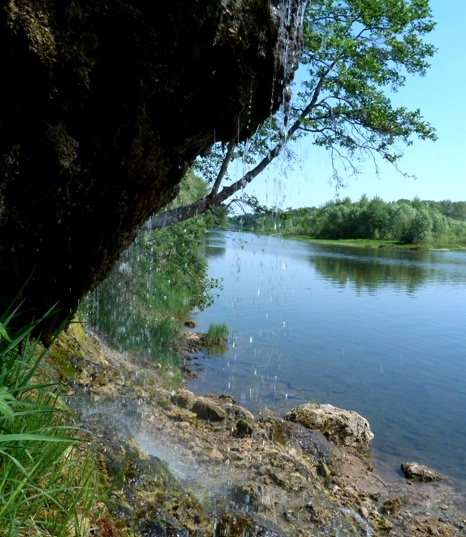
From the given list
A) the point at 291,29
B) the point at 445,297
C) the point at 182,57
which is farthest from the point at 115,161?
the point at 445,297

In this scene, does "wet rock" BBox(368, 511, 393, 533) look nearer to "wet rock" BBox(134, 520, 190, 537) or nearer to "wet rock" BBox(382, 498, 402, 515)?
"wet rock" BBox(382, 498, 402, 515)

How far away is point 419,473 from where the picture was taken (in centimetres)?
816

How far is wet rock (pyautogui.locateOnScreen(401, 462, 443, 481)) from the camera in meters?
8.14

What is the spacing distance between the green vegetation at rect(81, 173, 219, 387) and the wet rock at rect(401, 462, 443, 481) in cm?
423

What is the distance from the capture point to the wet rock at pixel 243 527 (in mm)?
4055

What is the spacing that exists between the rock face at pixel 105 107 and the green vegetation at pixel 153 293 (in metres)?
6.16

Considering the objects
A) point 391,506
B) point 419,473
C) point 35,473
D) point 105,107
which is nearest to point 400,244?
point 419,473

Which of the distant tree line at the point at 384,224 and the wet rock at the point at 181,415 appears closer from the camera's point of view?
the wet rock at the point at 181,415

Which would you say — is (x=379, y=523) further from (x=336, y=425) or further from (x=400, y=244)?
(x=400, y=244)

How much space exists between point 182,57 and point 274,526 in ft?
12.0

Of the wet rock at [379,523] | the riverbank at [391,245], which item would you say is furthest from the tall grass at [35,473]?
the riverbank at [391,245]

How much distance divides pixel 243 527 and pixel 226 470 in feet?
5.36

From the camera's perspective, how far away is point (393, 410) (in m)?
11.1

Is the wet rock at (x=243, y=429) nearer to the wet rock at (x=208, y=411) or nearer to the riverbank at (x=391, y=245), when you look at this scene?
the wet rock at (x=208, y=411)
